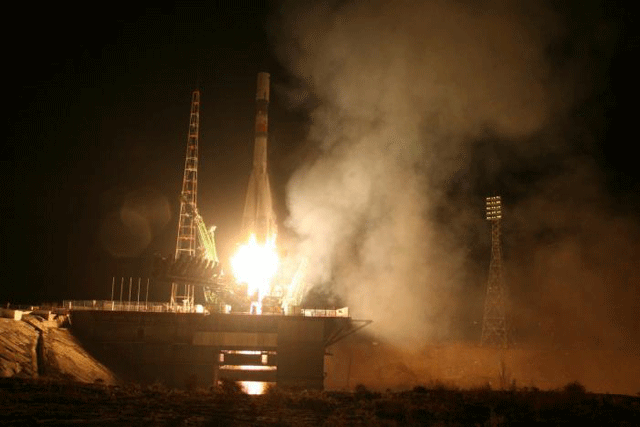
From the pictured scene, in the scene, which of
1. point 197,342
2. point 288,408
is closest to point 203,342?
point 197,342

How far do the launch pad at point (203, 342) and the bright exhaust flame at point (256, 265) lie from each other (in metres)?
7.50

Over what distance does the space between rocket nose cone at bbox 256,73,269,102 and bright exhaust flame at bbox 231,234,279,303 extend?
604 inches

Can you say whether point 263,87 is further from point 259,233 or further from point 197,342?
point 197,342

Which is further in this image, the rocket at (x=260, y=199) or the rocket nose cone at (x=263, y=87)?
the rocket nose cone at (x=263, y=87)

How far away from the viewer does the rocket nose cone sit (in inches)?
2468

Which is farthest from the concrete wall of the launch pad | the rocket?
the rocket

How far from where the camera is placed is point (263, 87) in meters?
62.8

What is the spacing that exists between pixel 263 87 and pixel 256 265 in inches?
771

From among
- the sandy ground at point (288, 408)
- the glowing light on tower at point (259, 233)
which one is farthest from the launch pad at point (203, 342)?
the sandy ground at point (288, 408)

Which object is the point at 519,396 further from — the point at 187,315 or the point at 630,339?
the point at 630,339

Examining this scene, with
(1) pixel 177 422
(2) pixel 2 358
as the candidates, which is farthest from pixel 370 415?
(2) pixel 2 358

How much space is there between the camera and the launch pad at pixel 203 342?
159 feet

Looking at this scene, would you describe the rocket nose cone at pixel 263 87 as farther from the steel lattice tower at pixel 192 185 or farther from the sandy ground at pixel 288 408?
the sandy ground at pixel 288 408

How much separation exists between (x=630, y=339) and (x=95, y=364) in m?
55.4
